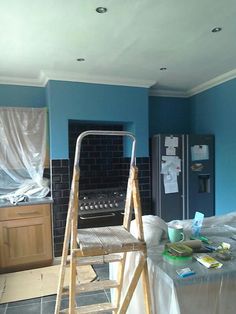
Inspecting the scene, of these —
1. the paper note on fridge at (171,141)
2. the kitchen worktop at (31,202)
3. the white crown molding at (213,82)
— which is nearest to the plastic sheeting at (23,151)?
the kitchen worktop at (31,202)

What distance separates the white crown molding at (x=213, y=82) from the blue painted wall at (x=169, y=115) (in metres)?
0.24

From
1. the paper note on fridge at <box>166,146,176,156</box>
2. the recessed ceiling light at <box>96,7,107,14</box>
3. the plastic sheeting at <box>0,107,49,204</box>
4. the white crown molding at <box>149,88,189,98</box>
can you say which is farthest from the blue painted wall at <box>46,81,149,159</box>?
the recessed ceiling light at <box>96,7,107,14</box>

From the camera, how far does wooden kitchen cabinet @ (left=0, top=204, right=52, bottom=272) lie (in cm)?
295

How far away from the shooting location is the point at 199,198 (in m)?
3.62

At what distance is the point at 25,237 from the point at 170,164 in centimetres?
204

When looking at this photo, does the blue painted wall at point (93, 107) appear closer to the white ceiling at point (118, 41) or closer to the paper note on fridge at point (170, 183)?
the white ceiling at point (118, 41)

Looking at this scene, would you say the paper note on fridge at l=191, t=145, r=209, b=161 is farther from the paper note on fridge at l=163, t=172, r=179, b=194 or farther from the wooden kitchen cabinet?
the wooden kitchen cabinet

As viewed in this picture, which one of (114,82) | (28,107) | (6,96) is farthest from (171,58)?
(6,96)

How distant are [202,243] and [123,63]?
2.09 meters

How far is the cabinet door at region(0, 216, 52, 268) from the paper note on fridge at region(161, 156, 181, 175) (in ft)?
5.33

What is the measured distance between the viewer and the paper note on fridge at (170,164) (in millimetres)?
3449

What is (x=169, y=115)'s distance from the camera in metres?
4.18

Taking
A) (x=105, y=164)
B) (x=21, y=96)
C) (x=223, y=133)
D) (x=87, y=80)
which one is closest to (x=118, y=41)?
(x=87, y=80)

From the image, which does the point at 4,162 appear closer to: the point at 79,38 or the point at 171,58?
the point at 79,38
